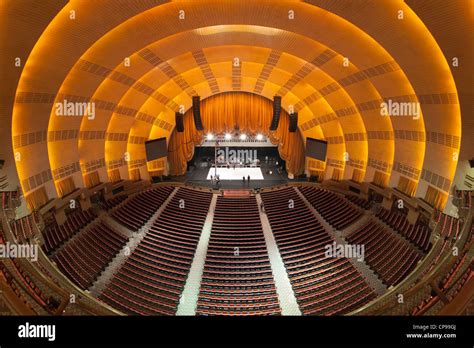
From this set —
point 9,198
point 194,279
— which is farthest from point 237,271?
point 9,198

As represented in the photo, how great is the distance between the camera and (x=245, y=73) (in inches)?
697

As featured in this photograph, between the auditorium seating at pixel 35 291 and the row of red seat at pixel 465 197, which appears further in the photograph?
the row of red seat at pixel 465 197

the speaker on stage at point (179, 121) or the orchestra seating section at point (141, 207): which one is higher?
the speaker on stage at point (179, 121)

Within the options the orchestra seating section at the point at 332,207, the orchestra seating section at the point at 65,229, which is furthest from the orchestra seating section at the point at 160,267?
the orchestra seating section at the point at 332,207

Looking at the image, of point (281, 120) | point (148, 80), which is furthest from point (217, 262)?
point (281, 120)

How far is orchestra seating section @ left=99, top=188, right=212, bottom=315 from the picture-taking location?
9.08m

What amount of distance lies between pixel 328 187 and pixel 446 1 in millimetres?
13520

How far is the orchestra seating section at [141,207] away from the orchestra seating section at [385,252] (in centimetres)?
1085

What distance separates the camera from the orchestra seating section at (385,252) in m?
9.75

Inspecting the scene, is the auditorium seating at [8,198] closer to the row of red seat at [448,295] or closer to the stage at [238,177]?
the row of red seat at [448,295]

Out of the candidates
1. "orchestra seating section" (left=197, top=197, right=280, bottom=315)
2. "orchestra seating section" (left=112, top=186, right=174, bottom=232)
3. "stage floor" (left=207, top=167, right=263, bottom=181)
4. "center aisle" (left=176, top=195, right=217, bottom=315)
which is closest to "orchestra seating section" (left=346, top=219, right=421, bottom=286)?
"orchestra seating section" (left=197, top=197, right=280, bottom=315)

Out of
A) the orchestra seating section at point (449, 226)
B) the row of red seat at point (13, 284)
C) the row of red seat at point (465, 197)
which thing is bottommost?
the orchestra seating section at point (449, 226)

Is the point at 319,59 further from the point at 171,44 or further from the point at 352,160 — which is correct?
the point at 352,160

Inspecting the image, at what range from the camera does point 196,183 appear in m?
21.2
